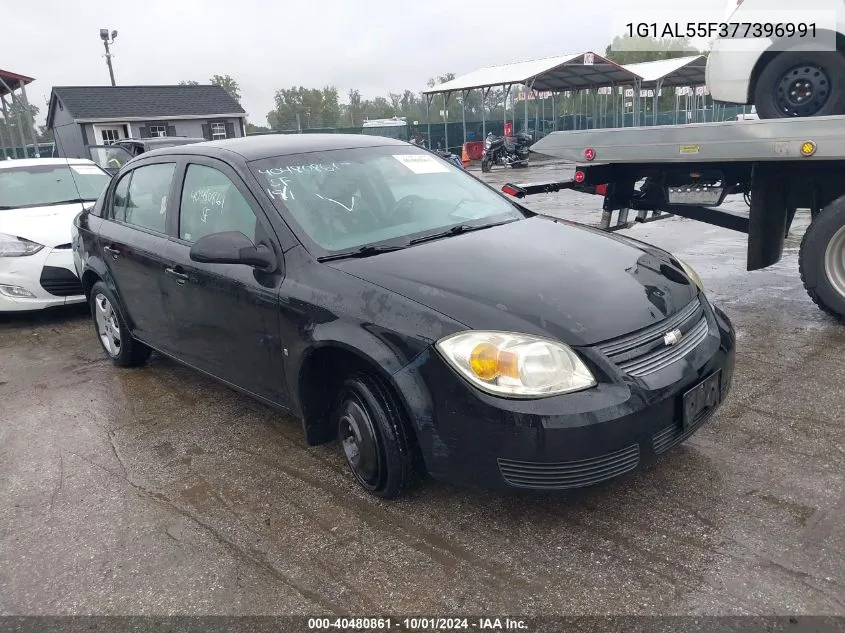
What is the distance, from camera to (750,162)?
5.14 m

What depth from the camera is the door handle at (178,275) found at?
3.85 m

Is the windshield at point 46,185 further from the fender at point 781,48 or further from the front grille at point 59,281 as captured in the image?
the fender at point 781,48

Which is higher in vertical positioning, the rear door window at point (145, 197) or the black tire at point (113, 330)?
the rear door window at point (145, 197)

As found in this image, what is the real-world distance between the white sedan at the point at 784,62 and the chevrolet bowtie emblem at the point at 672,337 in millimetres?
4480

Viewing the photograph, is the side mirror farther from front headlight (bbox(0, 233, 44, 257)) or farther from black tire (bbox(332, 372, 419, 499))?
front headlight (bbox(0, 233, 44, 257))

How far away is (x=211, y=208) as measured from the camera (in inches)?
149

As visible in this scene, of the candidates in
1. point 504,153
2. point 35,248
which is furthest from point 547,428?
point 504,153

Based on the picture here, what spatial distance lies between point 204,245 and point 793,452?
296 centimetres

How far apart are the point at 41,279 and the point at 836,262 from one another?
6596 millimetres

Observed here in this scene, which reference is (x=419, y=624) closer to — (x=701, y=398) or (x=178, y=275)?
(x=701, y=398)

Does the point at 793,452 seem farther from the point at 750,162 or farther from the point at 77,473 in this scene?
the point at 77,473

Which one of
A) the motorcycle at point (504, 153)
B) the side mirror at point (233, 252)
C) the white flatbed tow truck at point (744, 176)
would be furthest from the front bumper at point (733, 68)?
the motorcycle at point (504, 153)

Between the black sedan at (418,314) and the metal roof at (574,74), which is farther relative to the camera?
the metal roof at (574,74)

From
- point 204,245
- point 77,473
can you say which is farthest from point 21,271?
point 204,245
